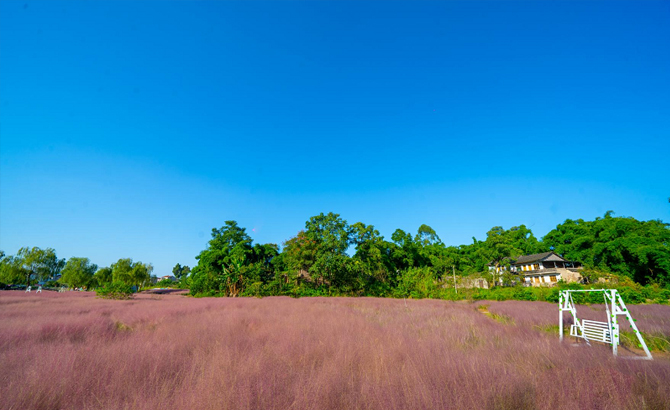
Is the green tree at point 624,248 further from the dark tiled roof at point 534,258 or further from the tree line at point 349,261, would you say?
the dark tiled roof at point 534,258

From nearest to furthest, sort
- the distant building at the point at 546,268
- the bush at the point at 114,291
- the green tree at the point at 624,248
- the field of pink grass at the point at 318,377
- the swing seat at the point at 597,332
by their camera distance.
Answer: the field of pink grass at the point at 318,377, the swing seat at the point at 597,332, the bush at the point at 114,291, the green tree at the point at 624,248, the distant building at the point at 546,268

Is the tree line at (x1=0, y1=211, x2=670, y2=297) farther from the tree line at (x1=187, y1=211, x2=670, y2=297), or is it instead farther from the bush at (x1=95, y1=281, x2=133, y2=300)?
the bush at (x1=95, y1=281, x2=133, y2=300)

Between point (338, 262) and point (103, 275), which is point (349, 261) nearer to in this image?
point (338, 262)

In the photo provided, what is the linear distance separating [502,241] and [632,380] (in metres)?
44.2

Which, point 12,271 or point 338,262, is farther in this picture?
point 12,271

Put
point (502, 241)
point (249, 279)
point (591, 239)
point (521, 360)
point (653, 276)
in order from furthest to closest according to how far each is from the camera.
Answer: point (591, 239) < point (502, 241) < point (653, 276) < point (249, 279) < point (521, 360)

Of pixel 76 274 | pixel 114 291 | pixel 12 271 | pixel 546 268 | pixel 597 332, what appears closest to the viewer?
pixel 597 332

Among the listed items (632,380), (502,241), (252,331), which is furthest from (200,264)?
(502,241)

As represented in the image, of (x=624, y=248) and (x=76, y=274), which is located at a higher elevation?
(x=624, y=248)

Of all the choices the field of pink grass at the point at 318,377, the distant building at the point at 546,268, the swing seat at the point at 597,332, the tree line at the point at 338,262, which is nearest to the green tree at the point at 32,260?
the tree line at the point at 338,262

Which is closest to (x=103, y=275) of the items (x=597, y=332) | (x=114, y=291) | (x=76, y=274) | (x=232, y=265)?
(x=76, y=274)

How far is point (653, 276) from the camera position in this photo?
33469 mm

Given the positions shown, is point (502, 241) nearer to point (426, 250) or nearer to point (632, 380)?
point (426, 250)

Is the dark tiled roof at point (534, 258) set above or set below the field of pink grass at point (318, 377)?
above
